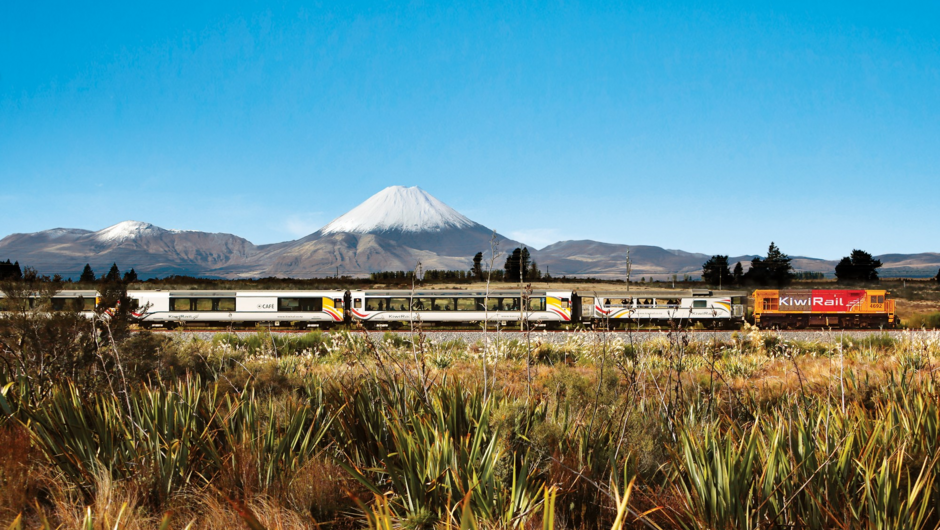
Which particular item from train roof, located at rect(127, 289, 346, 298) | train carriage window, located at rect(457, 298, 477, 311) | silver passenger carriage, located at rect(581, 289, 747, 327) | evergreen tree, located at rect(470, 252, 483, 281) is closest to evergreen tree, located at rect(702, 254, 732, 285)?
evergreen tree, located at rect(470, 252, 483, 281)

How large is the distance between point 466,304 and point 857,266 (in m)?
85.2

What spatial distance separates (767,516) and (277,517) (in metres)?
2.45

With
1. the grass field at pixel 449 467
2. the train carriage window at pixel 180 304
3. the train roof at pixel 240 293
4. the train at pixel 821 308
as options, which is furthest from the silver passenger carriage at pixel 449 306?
the grass field at pixel 449 467

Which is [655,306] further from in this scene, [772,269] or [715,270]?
[715,270]

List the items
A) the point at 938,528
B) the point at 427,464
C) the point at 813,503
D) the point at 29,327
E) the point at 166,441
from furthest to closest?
the point at 29,327, the point at 166,441, the point at 427,464, the point at 813,503, the point at 938,528

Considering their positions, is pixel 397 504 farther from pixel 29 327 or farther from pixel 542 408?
pixel 29 327

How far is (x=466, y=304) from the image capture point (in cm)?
2598

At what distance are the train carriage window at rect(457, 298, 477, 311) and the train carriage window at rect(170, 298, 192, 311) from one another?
12512 mm

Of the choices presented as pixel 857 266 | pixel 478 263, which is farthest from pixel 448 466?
pixel 857 266

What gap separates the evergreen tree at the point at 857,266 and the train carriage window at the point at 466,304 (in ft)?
269

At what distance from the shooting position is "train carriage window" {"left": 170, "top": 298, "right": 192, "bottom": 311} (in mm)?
25016

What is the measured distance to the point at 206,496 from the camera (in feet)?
9.80

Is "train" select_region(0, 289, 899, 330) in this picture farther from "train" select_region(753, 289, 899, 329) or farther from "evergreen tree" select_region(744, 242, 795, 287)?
"evergreen tree" select_region(744, 242, 795, 287)

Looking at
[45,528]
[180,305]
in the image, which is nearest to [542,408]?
[45,528]
